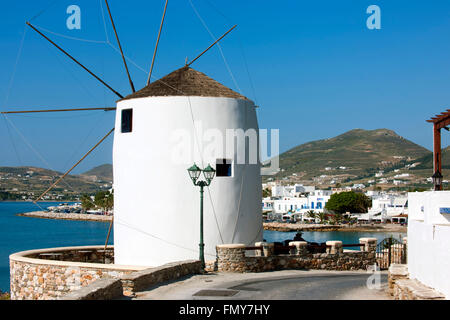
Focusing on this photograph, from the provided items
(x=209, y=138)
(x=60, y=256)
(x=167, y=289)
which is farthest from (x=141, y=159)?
(x=167, y=289)

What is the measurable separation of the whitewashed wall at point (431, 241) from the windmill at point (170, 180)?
782 centimetres

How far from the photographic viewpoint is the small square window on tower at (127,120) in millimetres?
19172

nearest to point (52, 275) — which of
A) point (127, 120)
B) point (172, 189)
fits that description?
point (172, 189)

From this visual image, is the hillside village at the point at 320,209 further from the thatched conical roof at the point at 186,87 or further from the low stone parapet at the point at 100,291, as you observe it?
the low stone parapet at the point at 100,291

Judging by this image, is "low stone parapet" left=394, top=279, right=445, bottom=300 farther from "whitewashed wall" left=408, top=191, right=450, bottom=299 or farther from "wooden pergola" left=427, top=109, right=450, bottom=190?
"wooden pergola" left=427, top=109, right=450, bottom=190

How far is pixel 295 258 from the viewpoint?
55.7 feet

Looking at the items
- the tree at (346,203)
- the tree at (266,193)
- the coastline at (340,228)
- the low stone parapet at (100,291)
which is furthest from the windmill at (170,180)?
the tree at (266,193)

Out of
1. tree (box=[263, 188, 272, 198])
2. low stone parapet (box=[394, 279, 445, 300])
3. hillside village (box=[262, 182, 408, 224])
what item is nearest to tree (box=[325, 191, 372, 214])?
hillside village (box=[262, 182, 408, 224])

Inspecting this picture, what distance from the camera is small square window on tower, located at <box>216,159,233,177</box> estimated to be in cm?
1864

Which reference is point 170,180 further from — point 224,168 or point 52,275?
point 52,275

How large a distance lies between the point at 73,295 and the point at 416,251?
248 inches

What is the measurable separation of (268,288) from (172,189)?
21.5 feet
